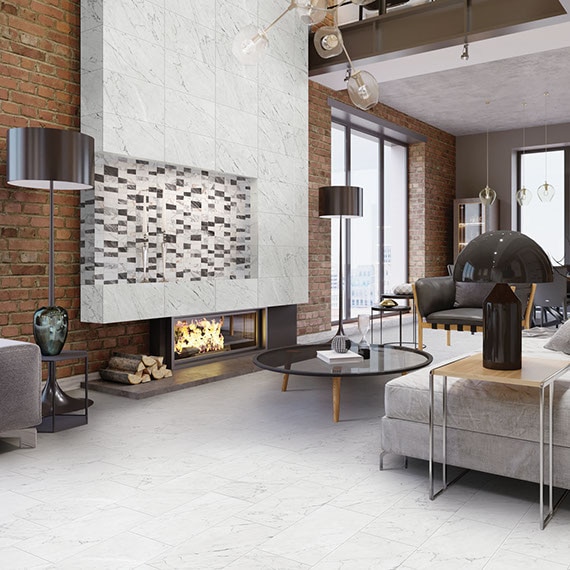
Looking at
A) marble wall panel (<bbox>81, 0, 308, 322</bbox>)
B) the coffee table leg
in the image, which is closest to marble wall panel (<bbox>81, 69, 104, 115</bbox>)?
marble wall panel (<bbox>81, 0, 308, 322</bbox>)

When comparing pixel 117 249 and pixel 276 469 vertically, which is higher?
pixel 117 249

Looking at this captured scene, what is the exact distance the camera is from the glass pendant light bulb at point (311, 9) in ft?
7.95

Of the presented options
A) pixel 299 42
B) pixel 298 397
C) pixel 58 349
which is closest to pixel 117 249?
pixel 58 349

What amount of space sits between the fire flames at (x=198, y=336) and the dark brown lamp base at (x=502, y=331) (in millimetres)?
3088

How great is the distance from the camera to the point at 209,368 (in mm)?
4922

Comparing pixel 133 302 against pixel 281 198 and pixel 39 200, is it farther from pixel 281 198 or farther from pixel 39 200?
pixel 281 198

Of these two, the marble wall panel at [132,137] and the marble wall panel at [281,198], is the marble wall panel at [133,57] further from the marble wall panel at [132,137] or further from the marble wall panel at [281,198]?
the marble wall panel at [281,198]

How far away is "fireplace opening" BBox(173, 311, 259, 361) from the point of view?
16.3 feet

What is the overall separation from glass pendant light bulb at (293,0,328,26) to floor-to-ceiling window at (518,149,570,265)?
7940 mm

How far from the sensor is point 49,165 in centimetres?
340

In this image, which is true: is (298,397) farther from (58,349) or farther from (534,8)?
(534,8)

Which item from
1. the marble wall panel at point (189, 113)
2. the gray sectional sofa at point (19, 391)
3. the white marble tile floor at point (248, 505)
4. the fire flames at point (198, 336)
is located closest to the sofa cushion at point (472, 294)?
the fire flames at point (198, 336)

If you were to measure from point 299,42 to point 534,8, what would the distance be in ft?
7.17

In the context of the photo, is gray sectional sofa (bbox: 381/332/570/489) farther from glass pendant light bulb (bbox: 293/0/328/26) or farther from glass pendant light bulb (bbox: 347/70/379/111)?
glass pendant light bulb (bbox: 293/0/328/26)
